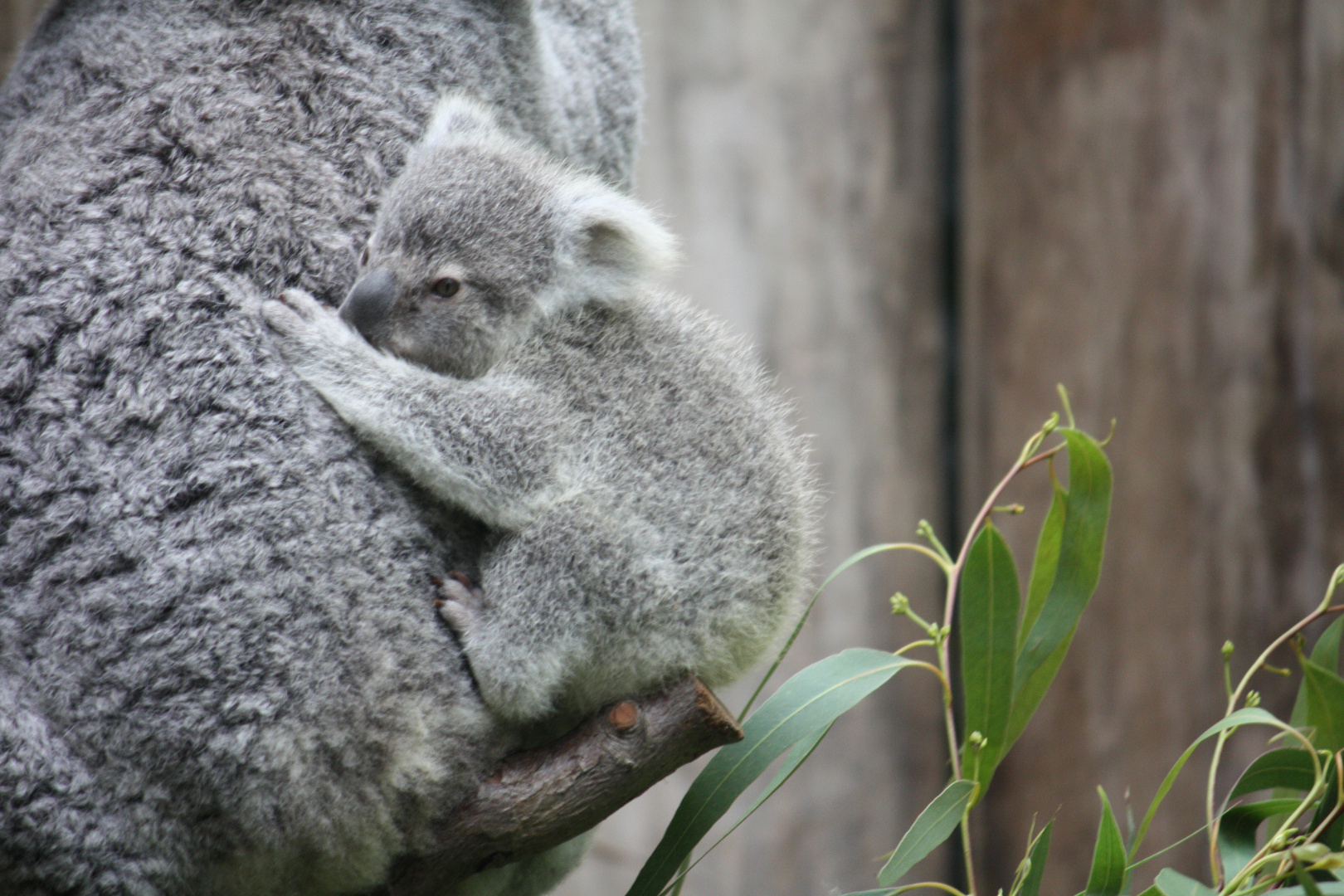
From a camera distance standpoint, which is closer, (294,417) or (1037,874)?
(294,417)

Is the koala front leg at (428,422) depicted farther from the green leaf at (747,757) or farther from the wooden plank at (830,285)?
the wooden plank at (830,285)

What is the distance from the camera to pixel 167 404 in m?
1.11

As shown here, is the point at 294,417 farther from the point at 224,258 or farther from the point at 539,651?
the point at 539,651

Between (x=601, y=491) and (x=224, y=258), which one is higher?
(x=224, y=258)

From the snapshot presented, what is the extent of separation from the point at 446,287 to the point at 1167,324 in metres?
2.08

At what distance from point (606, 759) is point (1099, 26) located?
2368mm

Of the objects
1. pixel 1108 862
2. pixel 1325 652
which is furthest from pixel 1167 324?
pixel 1108 862

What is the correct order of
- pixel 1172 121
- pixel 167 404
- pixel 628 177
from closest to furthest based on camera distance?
pixel 167 404
pixel 628 177
pixel 1172 121

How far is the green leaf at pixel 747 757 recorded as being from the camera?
127 centimetres

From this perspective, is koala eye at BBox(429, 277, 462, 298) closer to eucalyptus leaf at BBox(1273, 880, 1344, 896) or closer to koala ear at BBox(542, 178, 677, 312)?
koala ear at BBox(542, 178, 677, 312)

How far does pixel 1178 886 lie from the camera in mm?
1183

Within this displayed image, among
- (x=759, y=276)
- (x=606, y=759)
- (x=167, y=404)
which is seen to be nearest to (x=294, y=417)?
(x=167, y=404)

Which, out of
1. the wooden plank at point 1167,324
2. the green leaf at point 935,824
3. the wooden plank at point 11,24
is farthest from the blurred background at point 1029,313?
the green leaf at point 935,824

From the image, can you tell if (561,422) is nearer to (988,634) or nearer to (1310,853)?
(988,634)
